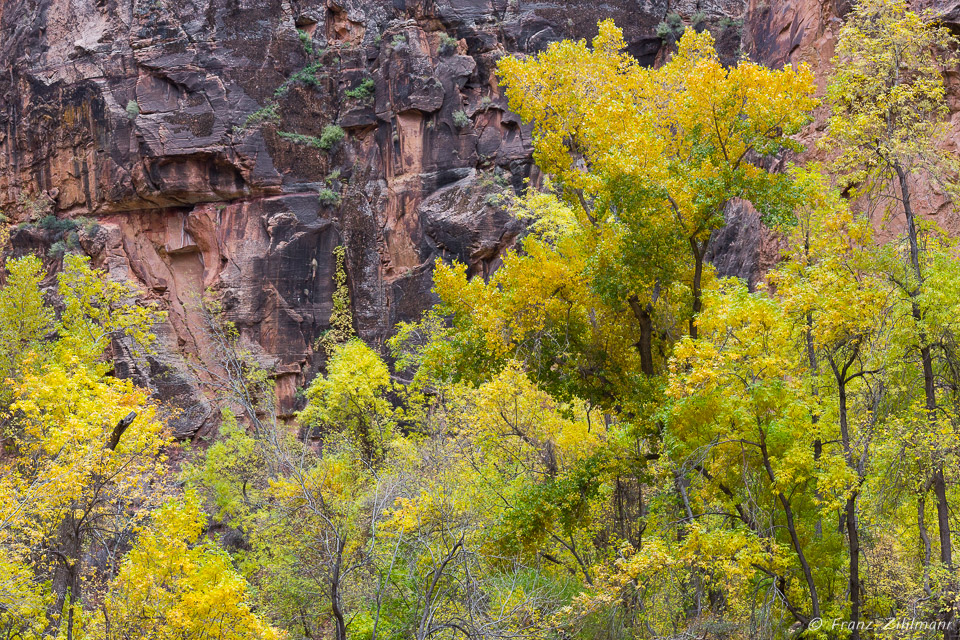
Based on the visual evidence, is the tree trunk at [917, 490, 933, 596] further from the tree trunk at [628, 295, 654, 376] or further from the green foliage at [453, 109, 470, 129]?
the green foliage at [453, 109, 470, 129]

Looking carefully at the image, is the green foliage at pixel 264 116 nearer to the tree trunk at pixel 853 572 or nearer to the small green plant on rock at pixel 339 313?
the small green plant on rock at pixel 339 313

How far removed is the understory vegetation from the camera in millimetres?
11180

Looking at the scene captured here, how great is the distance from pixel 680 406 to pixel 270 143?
108 ft

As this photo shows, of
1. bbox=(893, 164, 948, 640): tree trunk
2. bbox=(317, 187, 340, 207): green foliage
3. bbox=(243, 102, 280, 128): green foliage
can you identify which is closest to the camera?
bbox=(893, 164, 948, 640): tree trunk

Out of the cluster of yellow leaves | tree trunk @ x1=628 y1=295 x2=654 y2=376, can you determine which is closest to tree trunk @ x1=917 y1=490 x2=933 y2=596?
tree trunk @ x1=628 y1=295 x2=654 y2=376

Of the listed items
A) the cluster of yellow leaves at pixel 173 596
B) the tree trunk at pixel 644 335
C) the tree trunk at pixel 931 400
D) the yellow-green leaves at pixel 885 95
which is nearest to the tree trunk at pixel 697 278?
the tree trunk at pixel 644 335

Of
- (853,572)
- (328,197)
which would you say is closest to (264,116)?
(328,197)

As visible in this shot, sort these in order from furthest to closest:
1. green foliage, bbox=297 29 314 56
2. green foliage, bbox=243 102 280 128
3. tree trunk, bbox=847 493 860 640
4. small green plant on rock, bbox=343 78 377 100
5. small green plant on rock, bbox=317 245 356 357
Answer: green foliage, bbox=297 29 314 56
small green plant on rock, bbox=343 78 377 100
green foliage, bbox=243 102 280 128
small green plant on rock, bbox=317 245 356 357
tree trunk, bbox=847 493 860 640

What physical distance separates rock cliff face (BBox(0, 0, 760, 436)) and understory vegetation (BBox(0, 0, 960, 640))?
Answer: 73.2ft

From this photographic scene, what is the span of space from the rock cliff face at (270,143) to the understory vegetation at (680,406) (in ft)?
73.2

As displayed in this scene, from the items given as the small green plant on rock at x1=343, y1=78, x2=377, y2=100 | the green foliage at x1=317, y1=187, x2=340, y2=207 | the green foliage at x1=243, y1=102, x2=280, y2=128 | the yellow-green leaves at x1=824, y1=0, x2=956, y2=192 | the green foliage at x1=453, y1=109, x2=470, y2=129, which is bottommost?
the yellow-green leaves at x1=824, y1=0, x2=956, y2=192

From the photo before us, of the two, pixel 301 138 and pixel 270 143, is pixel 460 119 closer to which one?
pixel 301 138

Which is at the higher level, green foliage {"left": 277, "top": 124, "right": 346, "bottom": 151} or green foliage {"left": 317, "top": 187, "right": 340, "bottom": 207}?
green foliage {"left": 277, "top": 124, "right": 346, "bottom": 151}

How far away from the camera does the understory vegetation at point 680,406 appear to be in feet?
36.7
